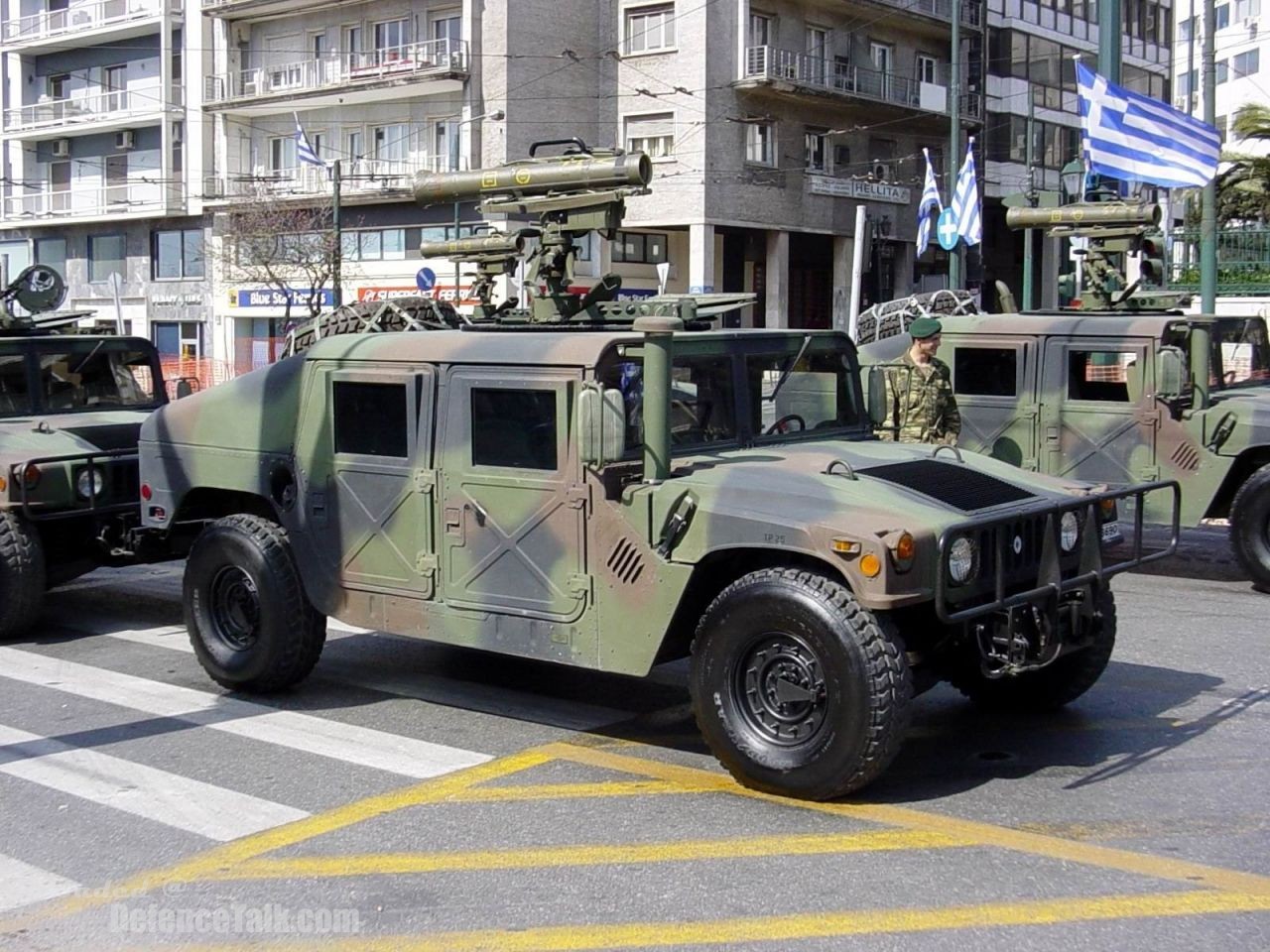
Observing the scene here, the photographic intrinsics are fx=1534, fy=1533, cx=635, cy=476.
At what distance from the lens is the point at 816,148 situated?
4212 centimetres

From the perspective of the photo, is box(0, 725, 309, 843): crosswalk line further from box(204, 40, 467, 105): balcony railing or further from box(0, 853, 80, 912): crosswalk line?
box(204, 40, 467, 105): balcony railing

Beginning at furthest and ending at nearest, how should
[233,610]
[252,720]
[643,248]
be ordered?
[643,248]
[233,610]
[252,720]

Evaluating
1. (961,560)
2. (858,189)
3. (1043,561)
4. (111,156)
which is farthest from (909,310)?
(111,156)

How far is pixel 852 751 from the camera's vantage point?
5.73 m

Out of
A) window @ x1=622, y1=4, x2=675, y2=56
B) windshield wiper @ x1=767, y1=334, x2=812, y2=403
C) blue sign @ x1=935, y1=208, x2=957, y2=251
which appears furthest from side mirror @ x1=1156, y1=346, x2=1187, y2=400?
window @ x1=622, y1=4, x2=675, y2=56

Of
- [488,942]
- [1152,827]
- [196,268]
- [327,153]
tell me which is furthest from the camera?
[196,268]

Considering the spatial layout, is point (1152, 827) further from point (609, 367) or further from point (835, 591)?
point (609, 367)

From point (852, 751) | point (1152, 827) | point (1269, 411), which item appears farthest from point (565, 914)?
point (1269, 411)

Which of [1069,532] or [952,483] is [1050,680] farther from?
[952,483]

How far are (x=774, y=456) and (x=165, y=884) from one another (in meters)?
3.07

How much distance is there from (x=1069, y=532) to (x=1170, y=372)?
4.83 m

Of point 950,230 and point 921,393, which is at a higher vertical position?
point 950,230

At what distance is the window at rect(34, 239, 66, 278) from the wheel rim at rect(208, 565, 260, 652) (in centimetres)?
4620

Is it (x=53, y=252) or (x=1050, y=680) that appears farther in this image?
(x=53, y=252)
